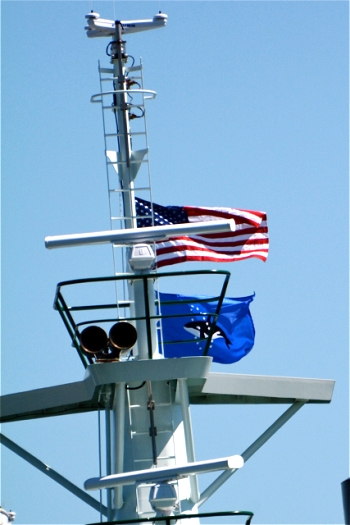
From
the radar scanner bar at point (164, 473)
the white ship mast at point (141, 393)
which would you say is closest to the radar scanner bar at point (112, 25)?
the white ship mast at point (141, 393)

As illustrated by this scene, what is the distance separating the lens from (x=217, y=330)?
82.7ft

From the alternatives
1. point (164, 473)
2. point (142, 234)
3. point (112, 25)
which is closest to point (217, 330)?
point (112, 25)

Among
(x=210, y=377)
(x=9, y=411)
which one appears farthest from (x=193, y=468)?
(x=9, y=411)

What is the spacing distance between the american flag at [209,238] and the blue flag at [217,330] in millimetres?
1475

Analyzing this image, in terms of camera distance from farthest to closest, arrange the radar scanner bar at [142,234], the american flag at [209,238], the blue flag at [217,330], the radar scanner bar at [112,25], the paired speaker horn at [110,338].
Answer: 1. the blue flag at [217,330]
2. the american flag at [209,238]
3. the radar scanner bar at [112,25]
4. the radar scanner bar at [142,234]
5. the paired speaker horn at [110,338]

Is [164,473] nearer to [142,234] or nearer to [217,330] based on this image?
[142,234]

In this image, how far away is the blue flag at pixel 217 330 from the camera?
25062 millimetres

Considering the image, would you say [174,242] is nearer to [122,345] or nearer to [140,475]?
[122,345]

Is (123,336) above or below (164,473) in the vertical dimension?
above

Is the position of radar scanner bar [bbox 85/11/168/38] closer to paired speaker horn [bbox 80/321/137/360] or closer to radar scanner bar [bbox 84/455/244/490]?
paired speaker horn [bbox 80/321/137/360]

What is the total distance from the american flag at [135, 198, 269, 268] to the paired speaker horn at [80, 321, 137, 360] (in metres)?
6.79

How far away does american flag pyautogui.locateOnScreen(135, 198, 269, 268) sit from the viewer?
23.7m

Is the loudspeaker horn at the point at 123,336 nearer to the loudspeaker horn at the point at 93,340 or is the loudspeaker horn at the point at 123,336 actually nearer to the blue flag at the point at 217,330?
the loudspeaker horn at the point at 93,340

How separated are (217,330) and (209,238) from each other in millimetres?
2206
